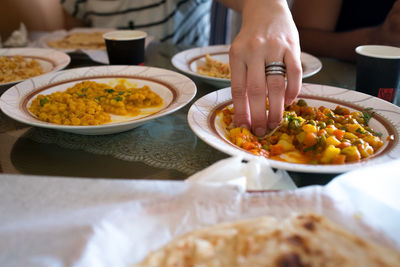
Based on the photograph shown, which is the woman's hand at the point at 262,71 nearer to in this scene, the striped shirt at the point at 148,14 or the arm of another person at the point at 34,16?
the striped shirt at the point at 148,14

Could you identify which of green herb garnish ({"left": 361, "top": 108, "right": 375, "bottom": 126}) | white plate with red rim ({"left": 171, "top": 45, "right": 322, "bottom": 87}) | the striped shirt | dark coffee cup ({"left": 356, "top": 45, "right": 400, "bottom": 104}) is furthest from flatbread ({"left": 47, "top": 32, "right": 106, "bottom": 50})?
green herb garnish ({"left": 361, "top": 108, "right": 375, "bottom": 126})

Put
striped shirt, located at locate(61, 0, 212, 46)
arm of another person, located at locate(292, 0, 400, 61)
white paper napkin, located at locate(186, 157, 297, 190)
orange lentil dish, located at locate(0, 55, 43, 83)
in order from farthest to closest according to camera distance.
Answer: striped shirt, located at locate(61, 0, 212, 46) → arm of another person, located at locate(292, 0, 400, 61) → orange lentil dish, located at locate(0, 55, 43, 83) → white paper napkin, located at locate(186, 157, 297, 190)

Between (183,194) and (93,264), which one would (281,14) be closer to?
(183,194)

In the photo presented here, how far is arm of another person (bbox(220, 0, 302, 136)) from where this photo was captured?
1.37 m

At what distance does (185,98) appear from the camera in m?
1.57

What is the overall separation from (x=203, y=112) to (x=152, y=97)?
0.38m

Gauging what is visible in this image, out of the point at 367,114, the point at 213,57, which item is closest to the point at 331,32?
the point at 213,57

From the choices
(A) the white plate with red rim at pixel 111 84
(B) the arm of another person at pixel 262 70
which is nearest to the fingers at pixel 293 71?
(B) the arm of another person at pixel 262 70

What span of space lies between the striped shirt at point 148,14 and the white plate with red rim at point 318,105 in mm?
2343

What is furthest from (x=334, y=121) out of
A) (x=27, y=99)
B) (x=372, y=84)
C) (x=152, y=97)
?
(x=27, y=99)

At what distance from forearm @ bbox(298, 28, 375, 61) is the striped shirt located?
133cm

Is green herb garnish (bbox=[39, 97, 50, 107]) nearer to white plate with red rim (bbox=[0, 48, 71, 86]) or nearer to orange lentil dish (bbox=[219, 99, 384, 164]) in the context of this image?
white plate with red rim (bbox=[0, 48, 71, 86])

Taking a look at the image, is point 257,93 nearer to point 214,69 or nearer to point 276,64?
point 276,64

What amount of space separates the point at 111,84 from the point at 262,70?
97cm
